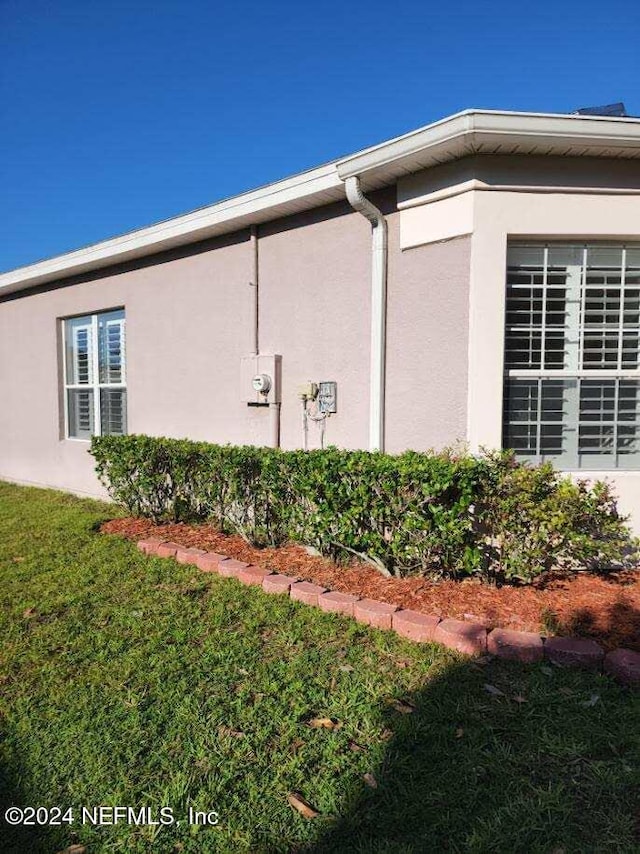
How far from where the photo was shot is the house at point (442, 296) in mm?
4402

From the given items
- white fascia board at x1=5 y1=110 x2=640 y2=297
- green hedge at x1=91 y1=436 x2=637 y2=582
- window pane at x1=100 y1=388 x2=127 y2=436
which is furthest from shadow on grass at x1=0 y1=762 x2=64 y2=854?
window pane at x1=100 y1=388 x2=127 y2=436

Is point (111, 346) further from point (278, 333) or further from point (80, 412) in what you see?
point (278, 333)

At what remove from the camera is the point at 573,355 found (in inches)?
184

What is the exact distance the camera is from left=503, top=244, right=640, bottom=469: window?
4625 mm

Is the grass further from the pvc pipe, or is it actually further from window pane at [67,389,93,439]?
window pane at [67,389,93,439]

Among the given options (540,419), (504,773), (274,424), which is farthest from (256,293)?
(504,773)

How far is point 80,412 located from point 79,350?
1002mm

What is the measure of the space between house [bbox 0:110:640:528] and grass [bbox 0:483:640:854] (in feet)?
7.11

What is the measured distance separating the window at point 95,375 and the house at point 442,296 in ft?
6.38

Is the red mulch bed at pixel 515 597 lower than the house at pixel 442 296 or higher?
lower

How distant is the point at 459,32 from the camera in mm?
6195

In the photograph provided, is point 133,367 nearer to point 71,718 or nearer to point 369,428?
point 369,428

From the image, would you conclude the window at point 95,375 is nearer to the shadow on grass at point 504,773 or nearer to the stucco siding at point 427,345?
the stucco siding at point 427,345

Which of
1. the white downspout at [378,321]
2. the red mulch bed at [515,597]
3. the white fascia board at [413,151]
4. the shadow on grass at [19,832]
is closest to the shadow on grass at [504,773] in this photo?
the red mulch bed at [515,597]
